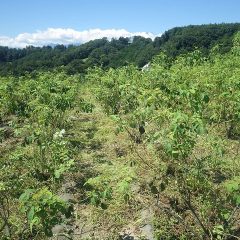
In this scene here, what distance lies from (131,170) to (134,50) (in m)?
88.6

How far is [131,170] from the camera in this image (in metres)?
5.52

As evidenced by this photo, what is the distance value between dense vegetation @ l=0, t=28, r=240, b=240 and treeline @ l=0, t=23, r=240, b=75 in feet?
105

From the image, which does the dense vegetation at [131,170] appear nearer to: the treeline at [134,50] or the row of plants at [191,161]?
the row of plants at [191,161]

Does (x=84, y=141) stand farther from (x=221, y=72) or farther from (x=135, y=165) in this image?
(x=221, y=72)

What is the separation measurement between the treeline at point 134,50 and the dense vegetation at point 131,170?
105 ft

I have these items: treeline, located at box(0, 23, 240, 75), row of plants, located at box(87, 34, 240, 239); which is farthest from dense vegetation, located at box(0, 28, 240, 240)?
treeline, located at box(0, 23, 240, 75)

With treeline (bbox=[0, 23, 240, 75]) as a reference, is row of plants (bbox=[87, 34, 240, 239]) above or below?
below

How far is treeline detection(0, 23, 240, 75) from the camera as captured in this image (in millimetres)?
59344

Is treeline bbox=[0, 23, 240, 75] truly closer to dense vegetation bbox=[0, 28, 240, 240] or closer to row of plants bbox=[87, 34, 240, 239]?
dense vegetation bbox=[0, 28, 240, 240]

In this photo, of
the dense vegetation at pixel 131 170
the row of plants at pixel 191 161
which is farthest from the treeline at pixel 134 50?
the row of plants at pixel 191 161

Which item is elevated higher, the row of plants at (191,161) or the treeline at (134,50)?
the treeline at (134,50)

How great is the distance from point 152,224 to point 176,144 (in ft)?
4.81

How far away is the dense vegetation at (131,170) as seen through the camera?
15.0ft

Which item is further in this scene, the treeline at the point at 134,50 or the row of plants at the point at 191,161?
the treeline at the point at 134,50
